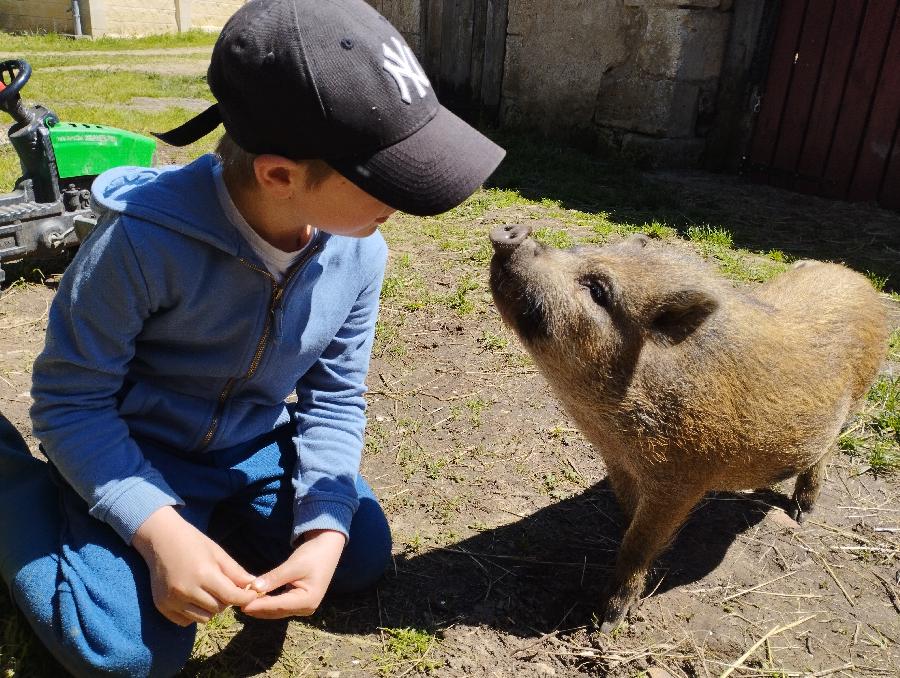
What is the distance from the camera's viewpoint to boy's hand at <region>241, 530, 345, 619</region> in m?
1.73

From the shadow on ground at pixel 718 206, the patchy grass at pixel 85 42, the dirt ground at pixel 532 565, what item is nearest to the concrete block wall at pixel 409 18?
the shadow on ground at pixel 718 206

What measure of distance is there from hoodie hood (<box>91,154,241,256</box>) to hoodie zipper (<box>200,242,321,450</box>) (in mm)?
88

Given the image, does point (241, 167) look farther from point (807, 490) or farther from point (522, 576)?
point (807, 490)

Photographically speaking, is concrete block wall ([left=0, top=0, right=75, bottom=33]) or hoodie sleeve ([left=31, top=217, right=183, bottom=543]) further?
concrete block wall ([left=0, top=0, right=75, bottom=33])

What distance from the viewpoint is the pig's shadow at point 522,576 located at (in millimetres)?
2168

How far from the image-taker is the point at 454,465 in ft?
9.23

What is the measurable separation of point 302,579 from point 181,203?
0.91m

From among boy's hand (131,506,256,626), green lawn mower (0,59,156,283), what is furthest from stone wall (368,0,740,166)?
boy's hand (131,506,256,626)

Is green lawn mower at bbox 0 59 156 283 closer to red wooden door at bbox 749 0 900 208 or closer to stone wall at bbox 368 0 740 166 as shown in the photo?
stone wall at bbox 368 0 740 166

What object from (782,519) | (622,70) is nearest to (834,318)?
(782,519)

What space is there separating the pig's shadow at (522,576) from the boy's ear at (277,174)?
3.89ft

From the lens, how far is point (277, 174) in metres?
1.59

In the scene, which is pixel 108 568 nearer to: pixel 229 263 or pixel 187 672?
pixel 187 672

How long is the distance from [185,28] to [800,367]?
60.0 feet
